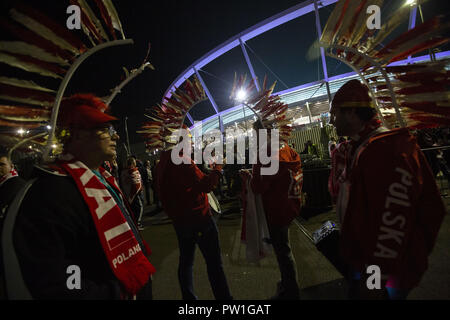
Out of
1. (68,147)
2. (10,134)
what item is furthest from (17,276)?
(10,134)

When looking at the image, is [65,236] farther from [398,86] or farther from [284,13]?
[284,13]

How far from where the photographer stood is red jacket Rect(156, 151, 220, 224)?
2445 mm

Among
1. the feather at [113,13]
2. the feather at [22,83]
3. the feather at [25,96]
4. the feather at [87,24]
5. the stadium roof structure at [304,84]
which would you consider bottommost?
the feather at [25,96]

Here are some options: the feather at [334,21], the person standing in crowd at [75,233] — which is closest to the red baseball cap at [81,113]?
the person standing in crowd at [75,233]

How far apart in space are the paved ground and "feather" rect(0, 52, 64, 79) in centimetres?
302

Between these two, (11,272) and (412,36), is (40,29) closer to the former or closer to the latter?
(11,272)

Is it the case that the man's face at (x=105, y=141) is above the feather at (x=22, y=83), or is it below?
below

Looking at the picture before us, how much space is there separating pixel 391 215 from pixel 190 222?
1813mm

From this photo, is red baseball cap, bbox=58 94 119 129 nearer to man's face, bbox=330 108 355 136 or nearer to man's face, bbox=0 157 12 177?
man's face, bbox=330 108 355 136

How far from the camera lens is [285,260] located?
2592mm

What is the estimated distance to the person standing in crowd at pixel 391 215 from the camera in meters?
1.35

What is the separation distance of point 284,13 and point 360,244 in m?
21.6

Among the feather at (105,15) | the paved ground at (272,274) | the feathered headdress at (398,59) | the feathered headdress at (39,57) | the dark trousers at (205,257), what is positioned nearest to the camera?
the feathered headdress at (39,57)

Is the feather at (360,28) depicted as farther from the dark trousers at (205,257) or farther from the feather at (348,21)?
the dark trousers at (205,257)
